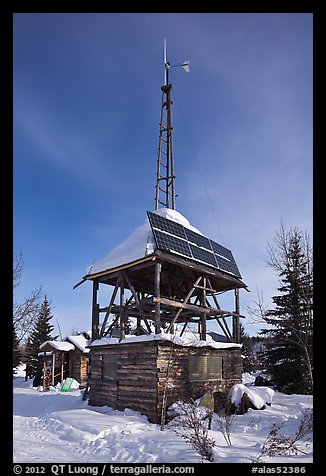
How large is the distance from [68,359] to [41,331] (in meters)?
9.66

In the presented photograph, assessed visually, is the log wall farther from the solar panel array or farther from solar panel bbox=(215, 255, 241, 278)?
the solar panel array

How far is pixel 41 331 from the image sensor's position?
4338 centimetres

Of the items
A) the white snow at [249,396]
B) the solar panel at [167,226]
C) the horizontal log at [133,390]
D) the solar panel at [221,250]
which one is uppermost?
the solar panel at [167,226]

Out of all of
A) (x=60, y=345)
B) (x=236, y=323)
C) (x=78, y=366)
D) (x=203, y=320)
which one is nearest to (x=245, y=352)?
(x=78, y=366)

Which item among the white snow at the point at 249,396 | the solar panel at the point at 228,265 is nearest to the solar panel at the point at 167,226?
the solar panel at the point at 228,265

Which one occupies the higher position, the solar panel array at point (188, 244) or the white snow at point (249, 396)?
the solar panel array at point (188, 244)

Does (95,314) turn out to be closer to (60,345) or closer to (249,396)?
(249,396)

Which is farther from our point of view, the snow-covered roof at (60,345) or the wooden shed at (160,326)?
the snow-covered roof at (60,345)

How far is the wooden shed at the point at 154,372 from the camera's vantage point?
13078mm

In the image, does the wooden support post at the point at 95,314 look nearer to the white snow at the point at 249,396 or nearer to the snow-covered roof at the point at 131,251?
the snow-covered roof at the point at 131,251

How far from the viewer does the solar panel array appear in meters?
15.0

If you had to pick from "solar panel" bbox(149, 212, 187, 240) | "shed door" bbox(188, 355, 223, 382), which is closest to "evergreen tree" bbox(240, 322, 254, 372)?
"shed door" bbox(188, 355, 223, 382)

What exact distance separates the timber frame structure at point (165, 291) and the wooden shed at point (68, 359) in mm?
15396
